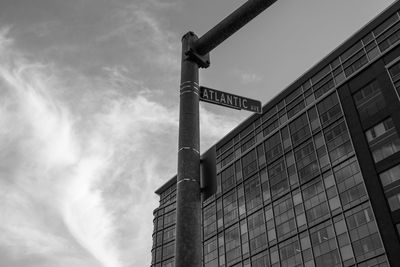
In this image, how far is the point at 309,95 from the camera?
168ft

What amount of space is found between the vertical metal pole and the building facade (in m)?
34.8

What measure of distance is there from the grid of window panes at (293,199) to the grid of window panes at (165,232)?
917 cm

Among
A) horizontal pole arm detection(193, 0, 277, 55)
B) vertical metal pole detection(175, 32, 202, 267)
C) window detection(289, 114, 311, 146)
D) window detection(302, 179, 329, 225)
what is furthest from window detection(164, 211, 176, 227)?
horizontal pole arm detection(193, 0, 277, 55)

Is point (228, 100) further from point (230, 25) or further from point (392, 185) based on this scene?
point (392, 185)

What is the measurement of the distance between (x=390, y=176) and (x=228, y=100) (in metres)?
36.1

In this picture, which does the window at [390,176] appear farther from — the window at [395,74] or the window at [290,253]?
the window at [290,253]

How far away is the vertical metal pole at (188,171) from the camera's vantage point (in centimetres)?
517

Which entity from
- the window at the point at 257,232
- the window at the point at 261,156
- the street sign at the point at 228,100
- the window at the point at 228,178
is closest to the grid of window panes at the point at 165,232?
the window at the point at 228,178

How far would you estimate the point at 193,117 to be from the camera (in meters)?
6.26

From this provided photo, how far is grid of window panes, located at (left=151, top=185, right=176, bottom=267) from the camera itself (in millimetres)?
66250

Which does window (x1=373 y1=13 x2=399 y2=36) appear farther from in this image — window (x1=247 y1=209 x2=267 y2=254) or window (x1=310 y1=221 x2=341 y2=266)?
window (x1=247 y1=209 x2=267 y2=254)

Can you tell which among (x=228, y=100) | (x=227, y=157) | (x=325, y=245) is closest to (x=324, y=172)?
(x=325, y=245)

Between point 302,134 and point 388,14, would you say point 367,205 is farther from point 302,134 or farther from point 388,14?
point 388,14

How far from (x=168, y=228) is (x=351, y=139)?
1395 inches
